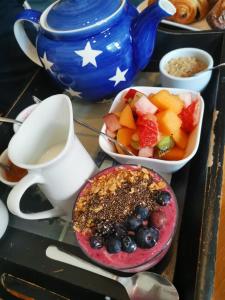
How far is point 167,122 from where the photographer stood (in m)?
0.67

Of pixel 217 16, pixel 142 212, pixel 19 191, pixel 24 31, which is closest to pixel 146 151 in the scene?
pixel 142 212

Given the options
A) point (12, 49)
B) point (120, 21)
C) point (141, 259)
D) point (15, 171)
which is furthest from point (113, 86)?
point (12, 49)

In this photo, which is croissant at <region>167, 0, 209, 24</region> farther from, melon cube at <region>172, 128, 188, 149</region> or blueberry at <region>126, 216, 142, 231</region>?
blueberry at <region>126, 216, 142, 231</region>

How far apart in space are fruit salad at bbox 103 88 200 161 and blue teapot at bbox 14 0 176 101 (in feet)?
0.29

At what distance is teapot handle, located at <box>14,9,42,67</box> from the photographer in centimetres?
74

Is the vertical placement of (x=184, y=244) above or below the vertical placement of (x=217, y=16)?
below

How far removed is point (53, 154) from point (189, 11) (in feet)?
2.09

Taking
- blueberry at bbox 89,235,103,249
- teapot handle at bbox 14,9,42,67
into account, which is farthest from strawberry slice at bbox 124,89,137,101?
blueberry at bbox 89,235,103,249

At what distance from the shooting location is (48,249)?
2.06 ft

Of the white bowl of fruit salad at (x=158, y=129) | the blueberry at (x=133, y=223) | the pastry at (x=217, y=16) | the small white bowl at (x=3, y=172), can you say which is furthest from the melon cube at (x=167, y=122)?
the pastry at (x=217, y=16)

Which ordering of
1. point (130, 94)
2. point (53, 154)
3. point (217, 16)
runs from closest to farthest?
point (53, 154), point (130, 94), point (217, 16)

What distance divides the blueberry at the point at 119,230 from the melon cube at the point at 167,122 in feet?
0.71

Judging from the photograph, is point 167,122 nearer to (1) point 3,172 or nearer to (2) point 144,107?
(2) point 144,107

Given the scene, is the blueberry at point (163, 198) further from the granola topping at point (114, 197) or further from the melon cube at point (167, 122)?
the melon cube at point (167, 122)
